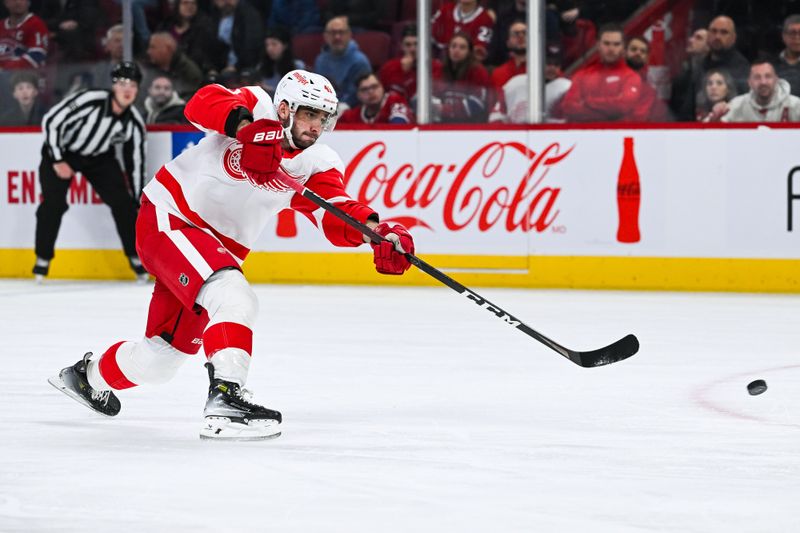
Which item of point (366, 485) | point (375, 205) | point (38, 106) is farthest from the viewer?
point (38, 106)

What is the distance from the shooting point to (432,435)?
362 cm

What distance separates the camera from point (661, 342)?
222 inches

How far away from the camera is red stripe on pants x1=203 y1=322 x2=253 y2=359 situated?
340 centimetres

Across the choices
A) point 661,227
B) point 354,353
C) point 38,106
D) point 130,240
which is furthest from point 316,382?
point 38,106

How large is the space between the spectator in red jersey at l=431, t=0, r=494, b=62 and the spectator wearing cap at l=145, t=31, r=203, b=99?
1.61 meters

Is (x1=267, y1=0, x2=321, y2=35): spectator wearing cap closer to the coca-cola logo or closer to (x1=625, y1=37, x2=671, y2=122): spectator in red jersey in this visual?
the coca-cola logo

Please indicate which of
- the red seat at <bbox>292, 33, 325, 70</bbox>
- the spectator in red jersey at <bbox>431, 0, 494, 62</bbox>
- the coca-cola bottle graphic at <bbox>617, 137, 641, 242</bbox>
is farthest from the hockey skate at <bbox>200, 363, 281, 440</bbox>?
the red seat at <bbox>292, 33, 325, 70</bbox>

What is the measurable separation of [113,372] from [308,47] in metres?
5.01

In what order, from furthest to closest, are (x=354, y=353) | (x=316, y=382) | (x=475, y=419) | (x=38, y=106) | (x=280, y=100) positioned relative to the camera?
(x=38, y=106), (x=354, y=353), (x=316, y=382), (x=475, y=419), (x=280, y=100)

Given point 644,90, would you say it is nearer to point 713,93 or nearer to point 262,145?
point 713,93

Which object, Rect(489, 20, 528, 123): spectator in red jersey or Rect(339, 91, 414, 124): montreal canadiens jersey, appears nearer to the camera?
Rect(489, 20, 528, 123): spectator in red jersey

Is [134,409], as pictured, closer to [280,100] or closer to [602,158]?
[280,100]

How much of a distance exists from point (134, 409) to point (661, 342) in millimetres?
2379

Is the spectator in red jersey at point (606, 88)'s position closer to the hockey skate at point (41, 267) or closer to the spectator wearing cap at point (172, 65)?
the spectator wearing cap at point (172, 65)
